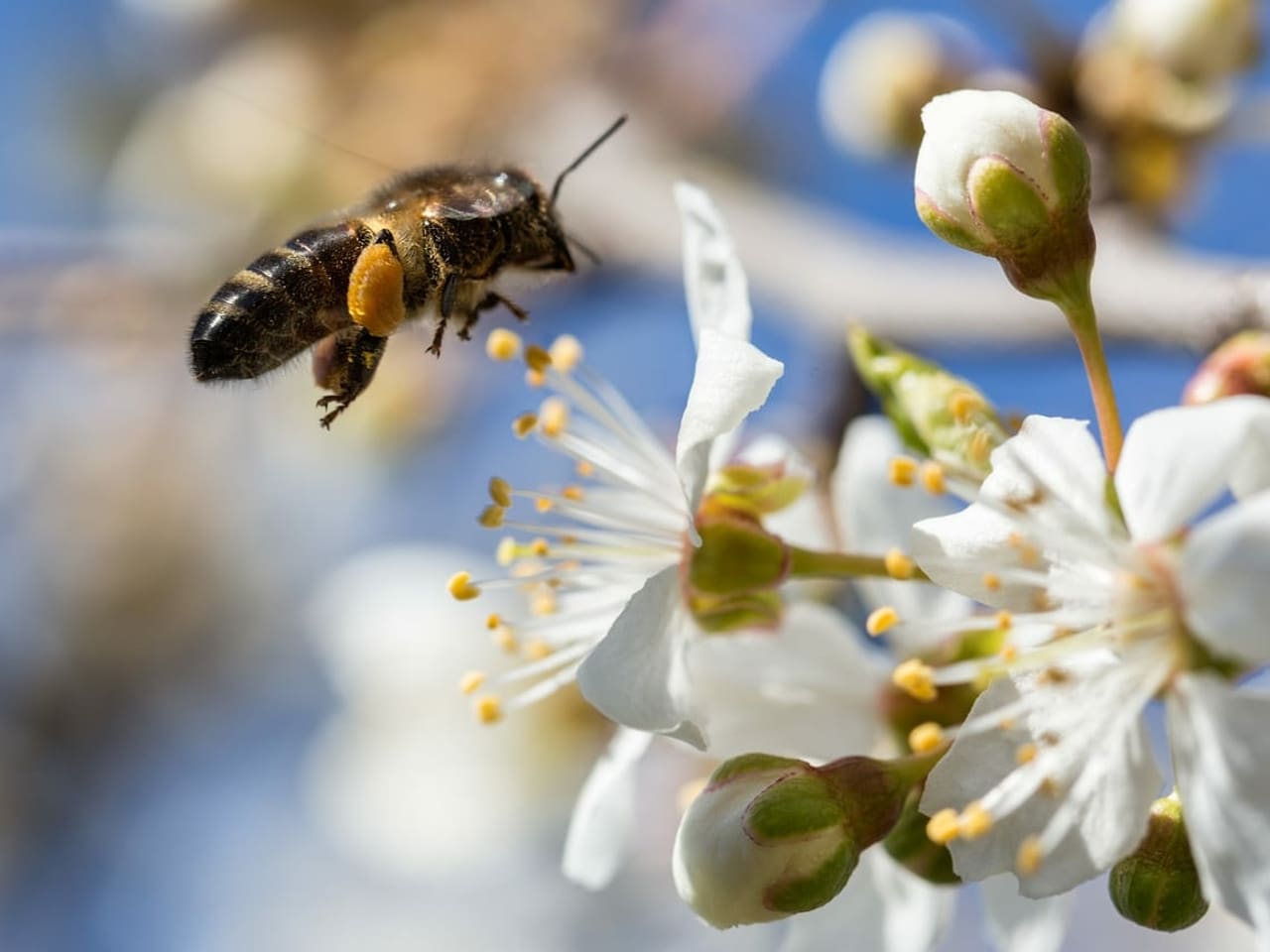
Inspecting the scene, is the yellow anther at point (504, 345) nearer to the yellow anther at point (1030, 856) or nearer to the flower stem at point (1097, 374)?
the flower stem at point (1097, 374)

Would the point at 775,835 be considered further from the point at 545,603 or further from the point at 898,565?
the point at 545,603

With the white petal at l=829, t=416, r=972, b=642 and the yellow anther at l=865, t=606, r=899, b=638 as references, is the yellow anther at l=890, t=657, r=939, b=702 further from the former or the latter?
the white petal at l=829, t=416, r=972, b=642

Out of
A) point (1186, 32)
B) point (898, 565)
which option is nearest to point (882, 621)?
point (898, 565)

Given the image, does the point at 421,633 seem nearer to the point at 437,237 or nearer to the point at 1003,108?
the point at 437,237

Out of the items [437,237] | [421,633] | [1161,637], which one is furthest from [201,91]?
[1161,637]

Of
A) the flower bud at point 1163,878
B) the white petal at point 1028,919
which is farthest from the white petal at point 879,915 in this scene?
the flower bud at point 1163,878
